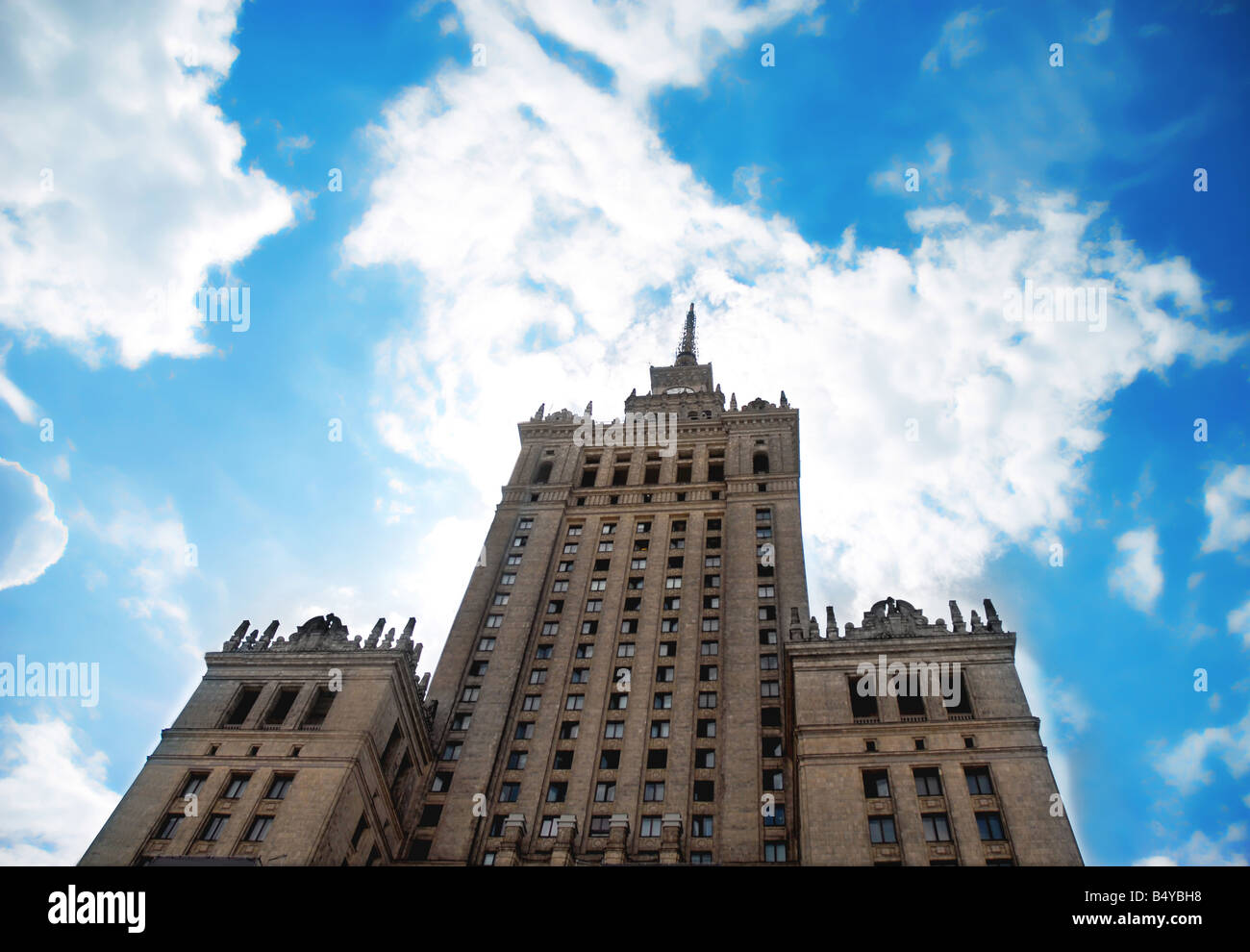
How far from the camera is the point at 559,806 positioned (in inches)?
2271

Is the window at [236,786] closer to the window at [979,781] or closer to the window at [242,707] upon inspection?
the window at [242,707]

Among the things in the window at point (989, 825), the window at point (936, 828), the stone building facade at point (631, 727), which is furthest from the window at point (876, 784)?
the window at point (989, 825)

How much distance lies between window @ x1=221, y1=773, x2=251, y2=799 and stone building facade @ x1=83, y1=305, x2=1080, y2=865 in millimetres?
335

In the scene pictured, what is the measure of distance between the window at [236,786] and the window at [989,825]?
35528mm

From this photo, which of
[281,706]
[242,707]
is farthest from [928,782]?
[242,707]

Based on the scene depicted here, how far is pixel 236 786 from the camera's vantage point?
1865 inches

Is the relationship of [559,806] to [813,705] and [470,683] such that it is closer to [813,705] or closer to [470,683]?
[470,683]

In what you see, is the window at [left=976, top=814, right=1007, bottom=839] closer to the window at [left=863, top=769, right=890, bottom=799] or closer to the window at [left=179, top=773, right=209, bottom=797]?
the window at [left=863, top=769, right=890, bottom=799]

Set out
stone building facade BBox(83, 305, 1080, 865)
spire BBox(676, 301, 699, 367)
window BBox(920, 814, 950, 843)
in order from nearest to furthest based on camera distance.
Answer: window BBox(920, 814, 950, 843), stone building facade BBox(83, 305, 1080, 865), spire BBox(676, 301, 699, 367)

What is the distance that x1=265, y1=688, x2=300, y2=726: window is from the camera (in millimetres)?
51656

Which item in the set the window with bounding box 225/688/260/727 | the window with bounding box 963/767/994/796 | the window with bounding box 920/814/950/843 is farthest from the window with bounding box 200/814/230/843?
the window with bounding box 963/767/994/796

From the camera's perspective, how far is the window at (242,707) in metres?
51.7
